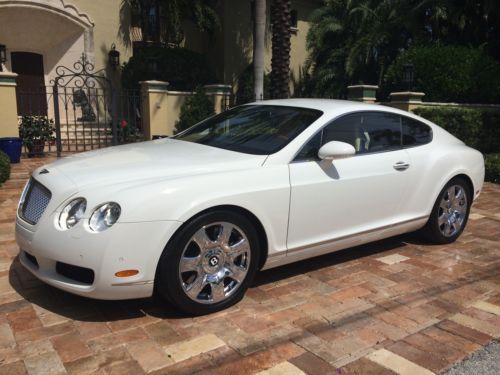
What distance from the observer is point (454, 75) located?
12180mm

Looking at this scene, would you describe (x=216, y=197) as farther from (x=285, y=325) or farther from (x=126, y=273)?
(x=285, y=325)

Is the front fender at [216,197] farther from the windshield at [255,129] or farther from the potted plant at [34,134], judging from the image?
the potted plant at [34,134]

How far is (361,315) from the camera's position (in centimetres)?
346

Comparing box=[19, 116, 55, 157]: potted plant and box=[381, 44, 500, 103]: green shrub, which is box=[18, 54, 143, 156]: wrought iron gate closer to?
box=[19, 116, 55, 157]: potted plant

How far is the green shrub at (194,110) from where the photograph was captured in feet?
41.9

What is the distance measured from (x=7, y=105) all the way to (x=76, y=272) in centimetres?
817

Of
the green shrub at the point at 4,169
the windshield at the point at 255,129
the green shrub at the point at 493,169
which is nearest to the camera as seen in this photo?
the windshield at the point at 255,129

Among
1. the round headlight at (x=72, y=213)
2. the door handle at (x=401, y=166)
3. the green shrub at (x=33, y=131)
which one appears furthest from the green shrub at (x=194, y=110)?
the round headlight at (x=72, y=213)

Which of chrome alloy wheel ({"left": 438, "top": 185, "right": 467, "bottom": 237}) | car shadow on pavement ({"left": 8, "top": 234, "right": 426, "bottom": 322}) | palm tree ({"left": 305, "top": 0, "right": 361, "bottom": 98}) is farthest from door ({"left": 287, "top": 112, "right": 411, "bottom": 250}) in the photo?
palm tree ({"left": 305, "top": 0, "right": 361, "bottom": 98})

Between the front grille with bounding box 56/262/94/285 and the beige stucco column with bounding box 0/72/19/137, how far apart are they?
8018 mm

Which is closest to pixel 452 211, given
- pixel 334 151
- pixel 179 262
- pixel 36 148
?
pixel 334 151

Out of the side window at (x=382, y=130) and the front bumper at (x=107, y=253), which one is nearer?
the front bumper at (x=107, y=253)

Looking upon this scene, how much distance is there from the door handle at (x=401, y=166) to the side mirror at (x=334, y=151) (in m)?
0.80

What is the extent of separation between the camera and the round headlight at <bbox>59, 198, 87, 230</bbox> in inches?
119
